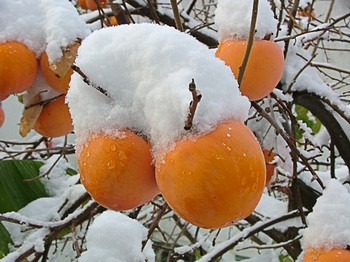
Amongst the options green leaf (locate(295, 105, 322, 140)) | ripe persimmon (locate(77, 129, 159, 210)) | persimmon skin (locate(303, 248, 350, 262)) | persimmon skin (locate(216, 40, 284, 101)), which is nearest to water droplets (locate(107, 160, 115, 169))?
ripe persimmon (locate(77, 129, 159, 210))

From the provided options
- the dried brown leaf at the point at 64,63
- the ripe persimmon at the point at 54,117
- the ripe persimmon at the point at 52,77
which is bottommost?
the ripe persimmon at the point at 54,117

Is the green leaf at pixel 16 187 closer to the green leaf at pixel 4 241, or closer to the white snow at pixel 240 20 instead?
the green leaf at pixel 4 241

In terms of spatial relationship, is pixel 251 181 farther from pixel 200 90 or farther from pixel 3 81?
pixel 3 81

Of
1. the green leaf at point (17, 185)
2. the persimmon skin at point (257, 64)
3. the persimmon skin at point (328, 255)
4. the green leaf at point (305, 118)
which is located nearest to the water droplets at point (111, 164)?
the persimmon skin at point (257, 64)

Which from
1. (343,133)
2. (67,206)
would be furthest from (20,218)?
(343,133)

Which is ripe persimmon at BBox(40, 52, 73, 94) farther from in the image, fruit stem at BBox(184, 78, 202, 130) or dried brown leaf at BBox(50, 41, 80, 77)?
fruit stem at BBox(184, 78, 202, 130)
